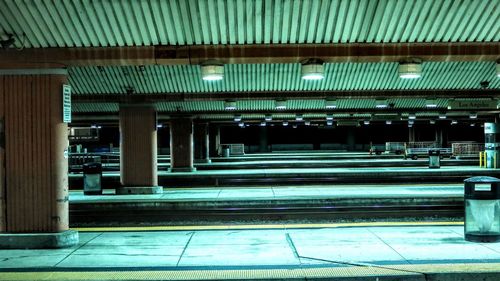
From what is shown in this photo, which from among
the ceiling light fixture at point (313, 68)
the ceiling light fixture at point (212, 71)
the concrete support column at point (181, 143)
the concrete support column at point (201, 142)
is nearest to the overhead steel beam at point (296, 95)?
the ceiling light fixture at point (313, 68)

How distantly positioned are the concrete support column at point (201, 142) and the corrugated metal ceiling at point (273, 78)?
21.6 meters

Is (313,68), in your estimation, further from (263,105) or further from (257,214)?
(263,105)

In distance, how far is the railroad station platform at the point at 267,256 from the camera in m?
7.10

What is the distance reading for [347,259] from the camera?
26.2 feet

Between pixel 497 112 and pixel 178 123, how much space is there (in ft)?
59.3

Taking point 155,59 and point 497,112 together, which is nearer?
point 155,59

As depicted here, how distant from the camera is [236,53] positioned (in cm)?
931

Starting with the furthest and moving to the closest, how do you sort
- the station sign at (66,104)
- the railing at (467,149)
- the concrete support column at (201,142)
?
the railing at (467,149), the concrete support column at (201,142), the station sign at (66,104)

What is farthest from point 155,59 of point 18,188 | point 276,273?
point 276,273

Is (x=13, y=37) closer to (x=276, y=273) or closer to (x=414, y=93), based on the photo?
(x=276, y=273)

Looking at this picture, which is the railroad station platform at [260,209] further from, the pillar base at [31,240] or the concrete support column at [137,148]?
the pillar base at [31,240]

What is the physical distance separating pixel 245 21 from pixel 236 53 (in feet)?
3.49

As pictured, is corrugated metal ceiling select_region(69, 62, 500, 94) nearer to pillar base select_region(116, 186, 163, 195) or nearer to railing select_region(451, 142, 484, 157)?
pillar base select_region(116, 186, 163, 195)

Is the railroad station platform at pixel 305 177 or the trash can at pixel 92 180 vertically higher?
the trash can at pixel 92 180
